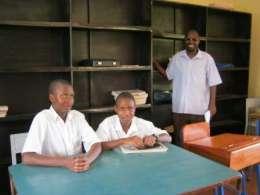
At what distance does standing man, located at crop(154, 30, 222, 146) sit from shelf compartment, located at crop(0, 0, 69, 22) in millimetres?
1341

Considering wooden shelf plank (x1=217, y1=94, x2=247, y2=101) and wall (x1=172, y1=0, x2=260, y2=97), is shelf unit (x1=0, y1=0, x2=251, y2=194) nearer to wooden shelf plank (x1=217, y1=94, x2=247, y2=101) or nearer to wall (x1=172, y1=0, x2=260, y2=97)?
wooden shelf plank (x1=217, y1=94, x2=247, y2=101)

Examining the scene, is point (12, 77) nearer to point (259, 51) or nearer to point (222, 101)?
point (222, 101)

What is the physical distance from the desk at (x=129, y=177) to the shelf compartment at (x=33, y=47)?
1535 millimetres

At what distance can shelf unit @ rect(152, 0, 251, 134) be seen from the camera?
3.93 metres

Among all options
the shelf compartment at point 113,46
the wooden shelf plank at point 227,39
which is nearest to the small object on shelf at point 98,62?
the shelf compartment at point 113,46

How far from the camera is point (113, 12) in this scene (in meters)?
3.52

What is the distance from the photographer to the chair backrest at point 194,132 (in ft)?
7.95

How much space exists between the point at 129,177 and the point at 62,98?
2.54ft

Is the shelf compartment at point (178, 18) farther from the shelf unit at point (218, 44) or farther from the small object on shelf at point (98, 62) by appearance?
the small object on shelf at point (98, 62)


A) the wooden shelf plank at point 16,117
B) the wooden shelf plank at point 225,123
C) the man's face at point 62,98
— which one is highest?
the man's face at point 62,98

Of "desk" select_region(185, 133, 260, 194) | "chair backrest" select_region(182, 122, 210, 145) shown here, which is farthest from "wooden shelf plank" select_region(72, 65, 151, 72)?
"desk" select_region(185, 133, 260, 194)

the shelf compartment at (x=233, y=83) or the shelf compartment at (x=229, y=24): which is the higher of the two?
the shelf compartment at (x=229, y=24)

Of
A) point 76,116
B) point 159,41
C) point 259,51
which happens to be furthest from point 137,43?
point 259,51

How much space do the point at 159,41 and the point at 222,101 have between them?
151 cm
